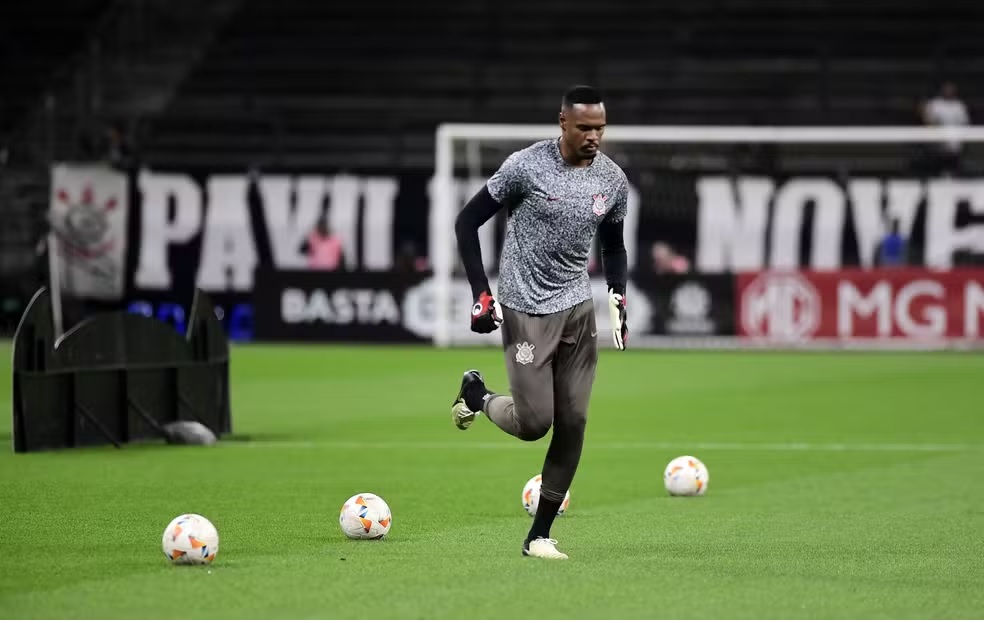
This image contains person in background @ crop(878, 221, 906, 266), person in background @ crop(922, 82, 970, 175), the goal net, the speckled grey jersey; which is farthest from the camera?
person in background @ crop(922, 82, 970, 175)

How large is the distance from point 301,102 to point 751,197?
1061 centimetres

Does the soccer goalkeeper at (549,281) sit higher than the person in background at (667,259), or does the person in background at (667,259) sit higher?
the soccer goalkeeper at (549,281)

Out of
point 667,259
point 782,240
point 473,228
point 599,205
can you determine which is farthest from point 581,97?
point 782,240

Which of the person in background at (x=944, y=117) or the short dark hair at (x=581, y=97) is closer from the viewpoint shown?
the short dark hair at (x=581, y=97)

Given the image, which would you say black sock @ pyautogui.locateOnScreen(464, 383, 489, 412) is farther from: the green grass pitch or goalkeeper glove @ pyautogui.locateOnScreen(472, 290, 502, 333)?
goalkeeper glove @ pyautogui.locateOnScreen(472, 290, 502, 333)

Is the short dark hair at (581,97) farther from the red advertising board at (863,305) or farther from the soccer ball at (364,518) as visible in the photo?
the red advertising board at (863,305)

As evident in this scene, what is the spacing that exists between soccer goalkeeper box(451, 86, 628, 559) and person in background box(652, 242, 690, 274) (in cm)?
2052

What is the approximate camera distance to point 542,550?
27.3 ft

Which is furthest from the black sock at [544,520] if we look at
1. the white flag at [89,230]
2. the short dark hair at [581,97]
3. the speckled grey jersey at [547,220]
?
the white flag at [89,230]

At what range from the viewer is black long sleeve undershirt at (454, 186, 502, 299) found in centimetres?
830

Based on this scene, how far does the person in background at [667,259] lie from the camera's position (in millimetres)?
28875

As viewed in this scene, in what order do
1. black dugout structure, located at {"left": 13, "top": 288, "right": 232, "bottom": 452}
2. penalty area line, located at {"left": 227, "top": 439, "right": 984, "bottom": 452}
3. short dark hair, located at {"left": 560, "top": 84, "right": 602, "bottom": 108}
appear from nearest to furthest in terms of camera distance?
short dark hair, located at {"left": 560, "top": 84, "right": 602, "bottom": 108} → black dugout structure, located at {"left": 13, "top": 288, "right": 232, "bottom": 452} → penalty area line, located at {"left": 227, "top": 439, "right": 984, "bottom": 452}

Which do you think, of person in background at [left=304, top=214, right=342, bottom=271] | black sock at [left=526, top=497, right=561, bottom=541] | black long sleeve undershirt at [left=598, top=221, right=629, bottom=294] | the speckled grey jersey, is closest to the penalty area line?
black long sleeve undershirt at [left=598, top=221, right=629, bottom=294]

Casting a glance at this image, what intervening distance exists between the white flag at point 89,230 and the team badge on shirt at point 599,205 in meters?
23.7
